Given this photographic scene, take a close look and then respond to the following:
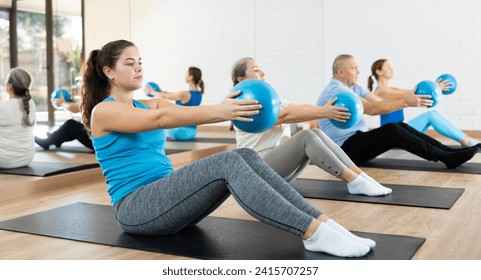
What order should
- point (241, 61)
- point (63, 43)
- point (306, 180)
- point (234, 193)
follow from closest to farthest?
1. point (234, 193)
2. point (241, 61)
3. point (306, 180)
4. point (63, 43)

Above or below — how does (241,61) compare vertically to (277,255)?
above

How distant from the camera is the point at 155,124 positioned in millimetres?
1850

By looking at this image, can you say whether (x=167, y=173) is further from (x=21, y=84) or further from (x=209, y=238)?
(x=21, y=84)

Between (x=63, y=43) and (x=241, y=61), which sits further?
(x=63, y=43)

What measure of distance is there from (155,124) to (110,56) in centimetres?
41

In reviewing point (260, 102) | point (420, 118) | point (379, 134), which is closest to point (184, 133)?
point (420, 118)

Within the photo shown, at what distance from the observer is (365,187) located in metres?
3.11

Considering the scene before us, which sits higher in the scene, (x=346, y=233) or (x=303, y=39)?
(x=303, y=39)

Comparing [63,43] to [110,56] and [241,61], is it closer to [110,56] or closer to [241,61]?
[241,61]

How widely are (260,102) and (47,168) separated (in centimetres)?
254

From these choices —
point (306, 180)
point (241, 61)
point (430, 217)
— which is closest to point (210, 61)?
point (306, 180)

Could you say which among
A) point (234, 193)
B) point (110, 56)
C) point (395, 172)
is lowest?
Result: point (395, 172)

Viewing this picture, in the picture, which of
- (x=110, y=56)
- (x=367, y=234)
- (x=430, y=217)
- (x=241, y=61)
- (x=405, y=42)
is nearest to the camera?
(x=110, y=56)

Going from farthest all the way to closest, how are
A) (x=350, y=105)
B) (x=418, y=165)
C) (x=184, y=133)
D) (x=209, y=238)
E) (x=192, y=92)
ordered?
(x=184, y=133) < (x=192, y=92) < (x=418, y=165) < (x=350, y=105) < (x=209, y=238)
